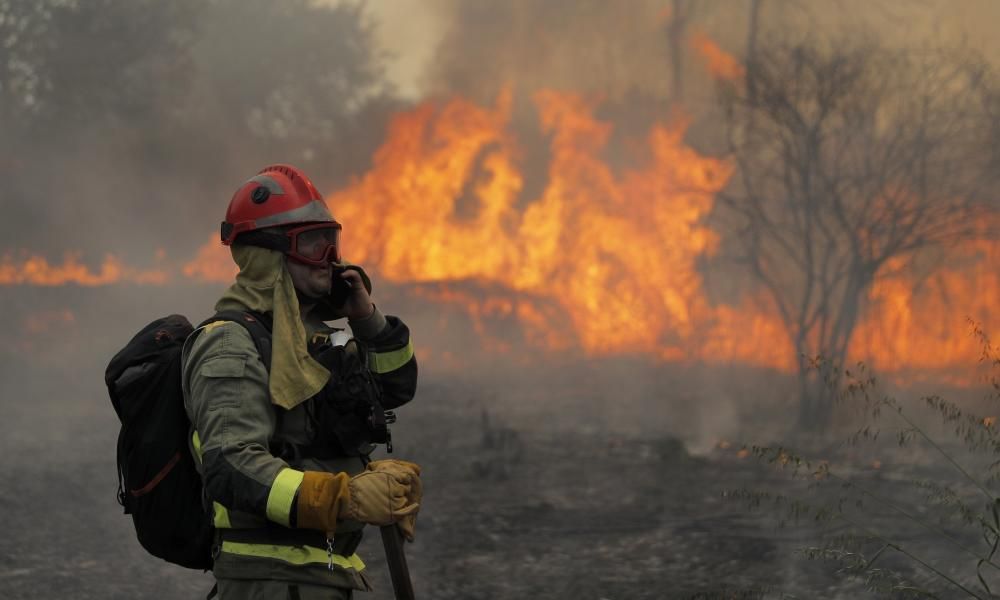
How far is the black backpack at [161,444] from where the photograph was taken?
266 cm

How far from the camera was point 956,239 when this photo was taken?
1127 centimetres

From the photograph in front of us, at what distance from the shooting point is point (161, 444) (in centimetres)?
265

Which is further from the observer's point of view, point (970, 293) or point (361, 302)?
point (970, 293)

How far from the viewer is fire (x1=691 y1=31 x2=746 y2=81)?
12.8 metres

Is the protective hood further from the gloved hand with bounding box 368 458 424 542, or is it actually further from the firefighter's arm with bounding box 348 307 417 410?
the firefighter's arm with bounding box 348 307 417 410

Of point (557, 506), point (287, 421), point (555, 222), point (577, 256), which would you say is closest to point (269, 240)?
point (287, 421)

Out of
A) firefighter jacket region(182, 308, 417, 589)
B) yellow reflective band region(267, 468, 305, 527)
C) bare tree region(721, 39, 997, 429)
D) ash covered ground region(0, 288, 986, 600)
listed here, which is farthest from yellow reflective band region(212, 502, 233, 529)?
bare tree region(721, 39, 997, 429)

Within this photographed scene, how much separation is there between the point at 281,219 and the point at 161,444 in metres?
0.64

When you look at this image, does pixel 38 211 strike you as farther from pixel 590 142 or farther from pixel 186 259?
pixel 590 142

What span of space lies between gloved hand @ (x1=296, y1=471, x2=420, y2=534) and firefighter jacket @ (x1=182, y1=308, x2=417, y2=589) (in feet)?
0.11

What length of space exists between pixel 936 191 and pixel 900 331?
3.05 meters

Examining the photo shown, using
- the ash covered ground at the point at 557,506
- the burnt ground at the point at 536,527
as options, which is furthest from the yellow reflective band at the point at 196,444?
the burnt ground at the point at 536,527

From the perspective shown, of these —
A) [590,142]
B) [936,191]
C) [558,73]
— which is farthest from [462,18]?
[936,191]

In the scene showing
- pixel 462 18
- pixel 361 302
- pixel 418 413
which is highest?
pixel 462 18
